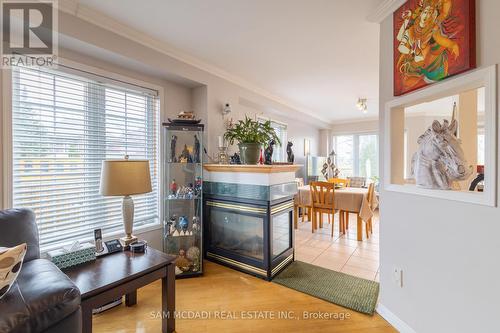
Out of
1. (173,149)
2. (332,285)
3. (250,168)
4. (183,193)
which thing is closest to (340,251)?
(332,285)

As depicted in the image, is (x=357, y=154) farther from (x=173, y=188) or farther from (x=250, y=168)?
(x=173, y=188)

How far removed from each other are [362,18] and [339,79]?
162 centimetres

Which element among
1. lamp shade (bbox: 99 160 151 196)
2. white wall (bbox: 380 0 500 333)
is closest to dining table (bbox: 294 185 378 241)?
white wall (bbox: 380 0 500 333)

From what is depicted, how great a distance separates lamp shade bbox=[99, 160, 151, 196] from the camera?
70.6 inches

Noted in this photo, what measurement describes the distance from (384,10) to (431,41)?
60 cm

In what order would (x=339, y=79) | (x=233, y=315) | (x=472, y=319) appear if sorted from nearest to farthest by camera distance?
(x=472, y=319)
(x=233, y=315)
(x=339, y=79)

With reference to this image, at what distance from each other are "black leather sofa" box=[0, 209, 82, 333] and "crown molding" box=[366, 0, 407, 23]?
287 centimetres

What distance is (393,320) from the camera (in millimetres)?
1843

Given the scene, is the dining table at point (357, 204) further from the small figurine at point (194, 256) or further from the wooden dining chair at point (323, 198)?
the small figurine at point (194, 256)

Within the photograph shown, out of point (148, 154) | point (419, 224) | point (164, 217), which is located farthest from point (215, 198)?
point (419, 224)

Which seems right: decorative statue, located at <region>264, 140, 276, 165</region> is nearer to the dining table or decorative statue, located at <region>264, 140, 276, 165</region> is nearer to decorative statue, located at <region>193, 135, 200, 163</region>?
decorative statue, located at <region>193, 135, 200, 163</region>

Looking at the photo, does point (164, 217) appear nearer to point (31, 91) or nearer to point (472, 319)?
point (31, 91)

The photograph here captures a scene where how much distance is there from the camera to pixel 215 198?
9.89ft

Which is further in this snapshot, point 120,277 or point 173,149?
point 173,149
